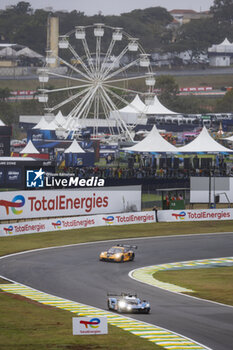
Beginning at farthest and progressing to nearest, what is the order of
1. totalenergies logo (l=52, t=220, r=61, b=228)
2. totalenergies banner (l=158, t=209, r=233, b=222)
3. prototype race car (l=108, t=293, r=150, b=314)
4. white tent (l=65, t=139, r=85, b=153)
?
1. white tent (l=65, t=139, r=85, b=153)
2. totalenergies banner (l=158, t=209, r=233, b=222)
3. totalenergies logo (l=52, t=220, r=61, b=228)
4. prototype race car (l=108, t=293, r=150, b=314)

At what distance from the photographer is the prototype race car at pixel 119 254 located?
4481 cm

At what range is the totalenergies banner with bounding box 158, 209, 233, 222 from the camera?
60.0m

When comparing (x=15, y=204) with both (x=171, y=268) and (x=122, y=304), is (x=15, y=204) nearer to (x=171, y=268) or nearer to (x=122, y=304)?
(x=171, y=268)

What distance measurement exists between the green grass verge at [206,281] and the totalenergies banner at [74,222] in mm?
13861

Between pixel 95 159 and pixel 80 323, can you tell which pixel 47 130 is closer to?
pixel 95 159

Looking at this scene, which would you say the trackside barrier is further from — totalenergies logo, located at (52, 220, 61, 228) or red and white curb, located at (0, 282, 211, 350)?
red and white curb, located at (0, 282, 211, 350)

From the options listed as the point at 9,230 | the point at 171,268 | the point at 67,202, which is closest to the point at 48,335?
the point at 171,268

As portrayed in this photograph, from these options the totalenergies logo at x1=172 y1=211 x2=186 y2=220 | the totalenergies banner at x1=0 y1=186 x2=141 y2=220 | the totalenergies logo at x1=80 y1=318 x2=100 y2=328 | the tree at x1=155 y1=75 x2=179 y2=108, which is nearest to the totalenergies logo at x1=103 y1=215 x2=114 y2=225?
the totalenergies banner at x1=0 y1=186 x2=141 y2=220

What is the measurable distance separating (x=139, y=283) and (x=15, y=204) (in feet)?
64.1

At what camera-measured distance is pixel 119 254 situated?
4488 centimetres

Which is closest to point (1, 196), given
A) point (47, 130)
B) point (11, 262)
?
point (11, 262)

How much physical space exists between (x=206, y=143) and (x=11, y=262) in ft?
131

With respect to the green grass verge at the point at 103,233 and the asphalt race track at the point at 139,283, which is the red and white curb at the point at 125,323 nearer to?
the asphalt race track at the point at 139,283

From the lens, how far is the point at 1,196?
54.7 metres
